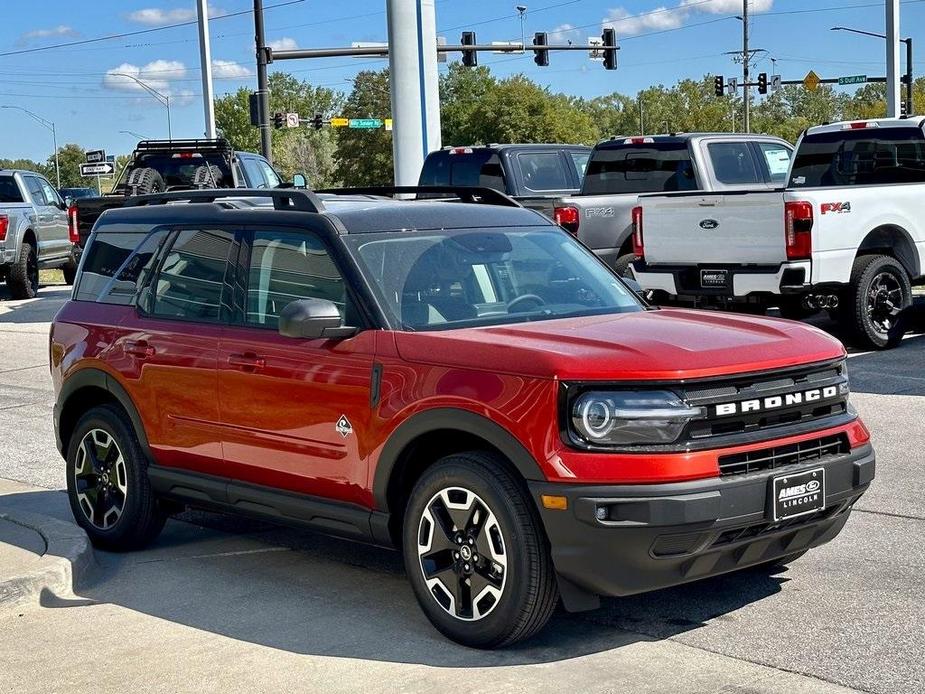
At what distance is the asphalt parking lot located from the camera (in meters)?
5.07

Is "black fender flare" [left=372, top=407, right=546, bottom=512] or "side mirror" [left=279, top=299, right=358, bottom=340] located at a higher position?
"side mirror" [left=279, top=299, right=358, bottom=340]

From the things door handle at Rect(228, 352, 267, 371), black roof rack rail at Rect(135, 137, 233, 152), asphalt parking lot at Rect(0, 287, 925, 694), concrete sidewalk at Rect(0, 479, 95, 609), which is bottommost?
asphalt parking lot at Rect(0, 287, 925, 694)

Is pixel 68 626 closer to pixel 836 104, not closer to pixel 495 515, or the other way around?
pixel 495 515

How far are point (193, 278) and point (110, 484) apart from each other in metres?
1.23

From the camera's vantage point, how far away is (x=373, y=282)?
6.00m

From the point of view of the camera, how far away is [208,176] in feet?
68.3

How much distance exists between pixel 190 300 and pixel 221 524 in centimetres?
161

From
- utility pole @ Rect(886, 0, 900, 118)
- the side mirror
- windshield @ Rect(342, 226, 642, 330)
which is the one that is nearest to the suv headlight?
windshield @ Rect(342, 226, 642, 330)

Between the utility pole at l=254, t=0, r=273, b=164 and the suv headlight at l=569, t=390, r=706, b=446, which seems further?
the utility pole at l=254, t=0, r=273, b=164

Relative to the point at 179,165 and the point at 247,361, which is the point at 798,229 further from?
the point at 179,165

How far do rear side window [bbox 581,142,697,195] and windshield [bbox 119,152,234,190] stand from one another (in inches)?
250

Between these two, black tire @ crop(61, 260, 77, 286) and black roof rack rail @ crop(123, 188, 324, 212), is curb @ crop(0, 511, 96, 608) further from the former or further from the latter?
black tire @ crop(61, 260, 77, 286)

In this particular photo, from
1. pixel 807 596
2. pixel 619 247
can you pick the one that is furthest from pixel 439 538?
pixel 619 247

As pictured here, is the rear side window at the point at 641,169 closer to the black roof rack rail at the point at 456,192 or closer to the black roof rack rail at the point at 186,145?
the black roof rack rail at the point at 186,145
